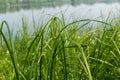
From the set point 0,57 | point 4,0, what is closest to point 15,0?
point 4,0

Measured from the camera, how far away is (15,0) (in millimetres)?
91375

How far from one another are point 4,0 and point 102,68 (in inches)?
3676

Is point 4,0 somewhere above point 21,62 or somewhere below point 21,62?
below

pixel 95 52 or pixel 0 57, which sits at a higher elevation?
pixel 95 52

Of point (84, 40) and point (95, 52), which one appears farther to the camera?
point (84, 40)

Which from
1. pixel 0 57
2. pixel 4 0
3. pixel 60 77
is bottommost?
pixel 4 0

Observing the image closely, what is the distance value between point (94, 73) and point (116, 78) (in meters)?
0.17

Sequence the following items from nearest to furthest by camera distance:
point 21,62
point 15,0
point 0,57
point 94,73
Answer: point 94,73 < point 21,62 < point 0,57 < point 15,0

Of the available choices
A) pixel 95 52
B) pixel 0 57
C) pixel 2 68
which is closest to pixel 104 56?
pixel 95 52

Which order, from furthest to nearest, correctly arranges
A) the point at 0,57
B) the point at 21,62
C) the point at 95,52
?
the point at 0,57 < the point at 21,62 < the point at 95,52

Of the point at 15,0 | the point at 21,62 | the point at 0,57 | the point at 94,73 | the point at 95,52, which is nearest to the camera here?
the point at 94,73

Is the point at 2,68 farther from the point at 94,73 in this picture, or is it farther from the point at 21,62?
the point at 94,73

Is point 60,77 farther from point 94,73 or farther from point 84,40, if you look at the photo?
point 84,40

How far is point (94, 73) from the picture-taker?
203 cm
